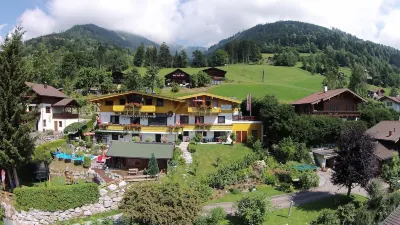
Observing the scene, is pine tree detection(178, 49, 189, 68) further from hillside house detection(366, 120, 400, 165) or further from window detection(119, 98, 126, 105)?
hillside house detection(366, 120, 400, 165)

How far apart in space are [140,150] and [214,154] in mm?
9261

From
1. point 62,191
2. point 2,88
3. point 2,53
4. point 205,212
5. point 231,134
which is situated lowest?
point 205,212

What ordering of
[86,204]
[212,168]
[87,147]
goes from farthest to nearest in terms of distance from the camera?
[87,147] → [212,168] → [86,204]

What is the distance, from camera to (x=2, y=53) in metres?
26.0

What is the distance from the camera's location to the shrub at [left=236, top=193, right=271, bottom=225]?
78.5 ft

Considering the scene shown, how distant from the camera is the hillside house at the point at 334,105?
156 ft

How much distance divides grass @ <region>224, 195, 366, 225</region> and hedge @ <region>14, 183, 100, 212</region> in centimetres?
1148

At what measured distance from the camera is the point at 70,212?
2606 cm

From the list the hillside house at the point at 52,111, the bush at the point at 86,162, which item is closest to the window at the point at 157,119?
the bush at the point at 86,162

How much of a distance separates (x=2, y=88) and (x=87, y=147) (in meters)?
15.5

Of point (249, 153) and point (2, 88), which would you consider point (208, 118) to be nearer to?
point (249, 153)

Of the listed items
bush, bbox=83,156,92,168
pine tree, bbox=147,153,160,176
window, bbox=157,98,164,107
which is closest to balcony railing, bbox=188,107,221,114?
window, bbox=157,98,164,107

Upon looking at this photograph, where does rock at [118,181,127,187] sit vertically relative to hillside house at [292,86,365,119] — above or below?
below

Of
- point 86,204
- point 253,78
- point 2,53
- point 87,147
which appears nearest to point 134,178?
point 86,204
